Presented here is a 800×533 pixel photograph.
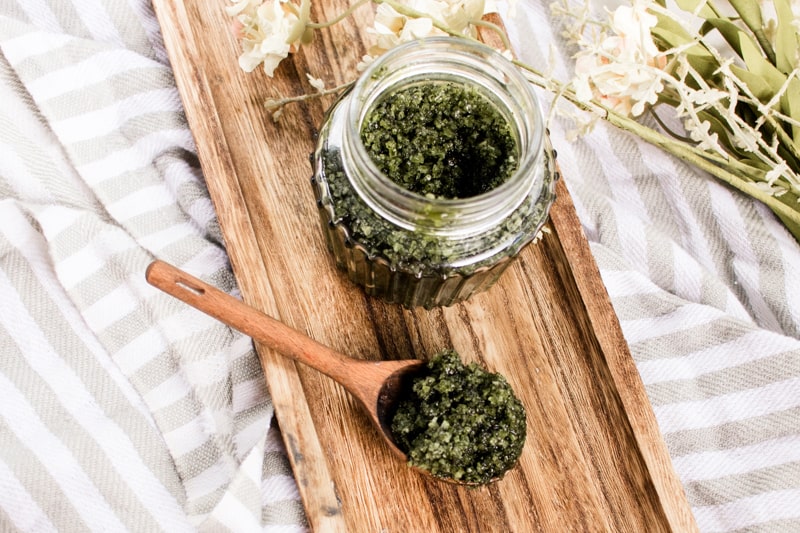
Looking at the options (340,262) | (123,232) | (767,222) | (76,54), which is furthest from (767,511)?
(76,54)

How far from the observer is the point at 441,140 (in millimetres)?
970

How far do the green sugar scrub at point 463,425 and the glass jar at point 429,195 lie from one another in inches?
5.5

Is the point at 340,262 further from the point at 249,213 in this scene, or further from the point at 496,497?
the point at 496,497

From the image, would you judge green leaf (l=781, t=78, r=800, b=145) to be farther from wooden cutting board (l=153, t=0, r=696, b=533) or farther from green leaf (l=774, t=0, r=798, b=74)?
wooden cutting board (l=153, t=0, r=696, b=533)

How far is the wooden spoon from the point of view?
1.05 m

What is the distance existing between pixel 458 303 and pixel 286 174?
1.19 ft

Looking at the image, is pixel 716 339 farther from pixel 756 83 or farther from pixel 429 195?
pixel 429 195

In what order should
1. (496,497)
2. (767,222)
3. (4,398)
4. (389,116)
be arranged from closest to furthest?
(389,116)
(496,497)
(4,398)
(767,222)

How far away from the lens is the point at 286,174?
3.99 feet

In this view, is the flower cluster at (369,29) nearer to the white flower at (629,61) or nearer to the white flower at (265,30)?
the white flower at (265,30)

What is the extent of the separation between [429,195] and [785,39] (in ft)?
2.35

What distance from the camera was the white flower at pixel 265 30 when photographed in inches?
42.6

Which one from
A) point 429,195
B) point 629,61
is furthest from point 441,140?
point 629,61

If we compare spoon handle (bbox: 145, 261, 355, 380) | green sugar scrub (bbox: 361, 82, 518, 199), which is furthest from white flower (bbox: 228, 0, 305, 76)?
spoon handle (bbox: 145, 261, 355, 380)
